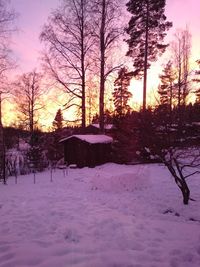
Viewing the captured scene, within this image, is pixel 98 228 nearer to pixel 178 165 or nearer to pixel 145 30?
pixel 178 165

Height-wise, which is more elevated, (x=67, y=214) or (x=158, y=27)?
(x=158, y=27)

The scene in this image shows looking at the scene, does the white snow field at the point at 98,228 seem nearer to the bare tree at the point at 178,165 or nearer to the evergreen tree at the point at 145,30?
the bare tree at the point at 178,165

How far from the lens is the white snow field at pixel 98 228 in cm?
543

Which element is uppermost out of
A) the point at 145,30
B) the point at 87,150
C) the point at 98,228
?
the point at 145,30

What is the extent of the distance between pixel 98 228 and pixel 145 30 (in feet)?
69.4

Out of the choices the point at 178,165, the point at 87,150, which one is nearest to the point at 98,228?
the point at 178,165

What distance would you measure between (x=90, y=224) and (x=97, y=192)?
4.82 meters

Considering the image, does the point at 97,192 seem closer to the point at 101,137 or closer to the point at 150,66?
the point at 101,137

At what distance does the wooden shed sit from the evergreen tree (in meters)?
4.68

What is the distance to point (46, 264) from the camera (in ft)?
16.8

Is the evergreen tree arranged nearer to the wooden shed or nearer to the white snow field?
the wooden shed

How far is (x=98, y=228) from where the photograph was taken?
7234 mm

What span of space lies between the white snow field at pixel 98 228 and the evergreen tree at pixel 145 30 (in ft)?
48.6

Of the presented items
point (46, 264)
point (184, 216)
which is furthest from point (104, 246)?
point (184, 216)
